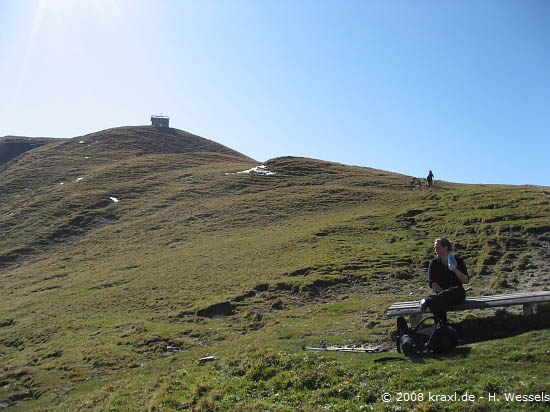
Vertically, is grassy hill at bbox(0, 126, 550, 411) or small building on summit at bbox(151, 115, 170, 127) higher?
small building on summit at bbox(151, 115, 170, 127)

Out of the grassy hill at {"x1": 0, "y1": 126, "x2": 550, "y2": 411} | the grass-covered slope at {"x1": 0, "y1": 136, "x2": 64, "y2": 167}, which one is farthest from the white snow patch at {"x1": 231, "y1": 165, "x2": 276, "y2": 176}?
the grass-covered slope at {"x1": 0, "y1": 136, "x2": 64, "y2": 167}

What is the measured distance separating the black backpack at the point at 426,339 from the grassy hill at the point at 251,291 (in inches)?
12.0

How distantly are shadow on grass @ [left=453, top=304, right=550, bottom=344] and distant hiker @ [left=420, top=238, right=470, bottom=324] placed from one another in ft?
3.64

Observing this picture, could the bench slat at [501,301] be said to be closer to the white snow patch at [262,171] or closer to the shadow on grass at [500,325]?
the shadow on grass at [500,325]

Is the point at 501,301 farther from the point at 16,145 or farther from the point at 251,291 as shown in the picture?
the point at 16,145

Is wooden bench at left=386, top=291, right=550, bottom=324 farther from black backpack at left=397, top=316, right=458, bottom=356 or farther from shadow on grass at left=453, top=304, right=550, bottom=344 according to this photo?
black backpack at left=397, top=316, right=458, bottom=356

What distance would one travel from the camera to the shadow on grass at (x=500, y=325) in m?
11.0

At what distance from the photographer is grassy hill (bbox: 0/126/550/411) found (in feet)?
33.0

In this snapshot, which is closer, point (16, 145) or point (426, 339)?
point (426, 339)

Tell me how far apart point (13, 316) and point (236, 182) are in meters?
47.3

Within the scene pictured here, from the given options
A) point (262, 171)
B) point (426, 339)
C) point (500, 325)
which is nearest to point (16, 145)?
point (262, 171)

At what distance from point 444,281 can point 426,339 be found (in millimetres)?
1566

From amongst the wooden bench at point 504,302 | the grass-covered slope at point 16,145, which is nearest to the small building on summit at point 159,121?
the grass-covered slope at point 16,145

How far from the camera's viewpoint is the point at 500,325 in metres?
11.5
